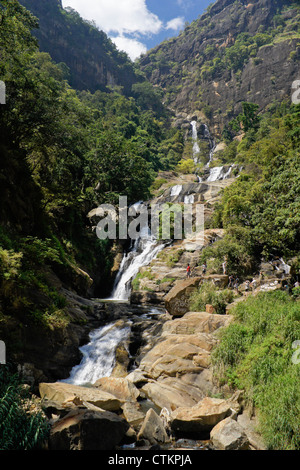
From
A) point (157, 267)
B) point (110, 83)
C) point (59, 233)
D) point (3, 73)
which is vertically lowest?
point (157, 267)

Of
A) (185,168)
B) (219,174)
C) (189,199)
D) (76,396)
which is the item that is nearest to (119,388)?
(76,396)

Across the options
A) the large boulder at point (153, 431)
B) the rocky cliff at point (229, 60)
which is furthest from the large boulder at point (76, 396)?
the rocky cliff at point (229, 60)

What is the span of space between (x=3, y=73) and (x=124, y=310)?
44.0ft

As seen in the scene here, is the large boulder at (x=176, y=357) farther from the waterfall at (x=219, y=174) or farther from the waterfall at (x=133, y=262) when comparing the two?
the waterfall at (x=219, y=174)

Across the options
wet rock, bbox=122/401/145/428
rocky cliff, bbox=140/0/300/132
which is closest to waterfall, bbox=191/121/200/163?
rocky cliff, bbox=140/0/300/132

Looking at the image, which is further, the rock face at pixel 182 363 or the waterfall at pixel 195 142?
the waterfall at pixel 195 142

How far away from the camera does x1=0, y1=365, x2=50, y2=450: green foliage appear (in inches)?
199

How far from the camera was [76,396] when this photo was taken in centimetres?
678

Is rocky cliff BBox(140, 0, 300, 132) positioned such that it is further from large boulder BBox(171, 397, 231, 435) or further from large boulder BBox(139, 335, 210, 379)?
large boulder BBox(171, 397, 231, 435)

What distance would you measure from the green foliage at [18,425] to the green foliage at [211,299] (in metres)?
8.13

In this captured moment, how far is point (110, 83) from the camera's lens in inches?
3797

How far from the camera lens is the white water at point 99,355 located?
9344mm

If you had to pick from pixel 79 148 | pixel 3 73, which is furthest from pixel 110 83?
pixel 3 73
